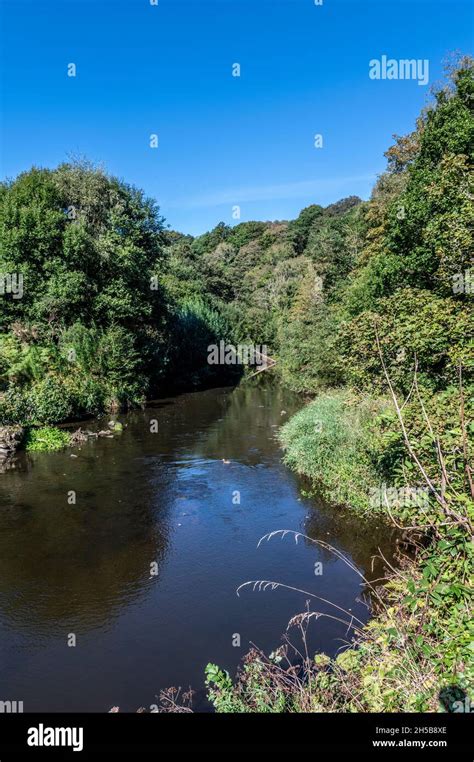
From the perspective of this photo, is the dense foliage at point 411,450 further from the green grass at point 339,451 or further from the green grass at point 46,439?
the green grass at point 46,439

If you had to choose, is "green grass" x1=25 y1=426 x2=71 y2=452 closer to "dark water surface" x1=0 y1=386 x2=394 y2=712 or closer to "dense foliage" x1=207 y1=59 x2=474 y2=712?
"dark water surface" x1=0 y1=386 x2=394 y2=712

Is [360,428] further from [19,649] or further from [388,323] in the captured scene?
[19,649]

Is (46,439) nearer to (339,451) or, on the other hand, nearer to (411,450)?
(339,451)

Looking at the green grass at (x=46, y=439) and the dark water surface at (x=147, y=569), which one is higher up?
the green grass at (x=46, y=439)

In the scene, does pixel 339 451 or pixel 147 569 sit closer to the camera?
pixel 147 569

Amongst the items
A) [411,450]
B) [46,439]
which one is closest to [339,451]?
[411,450]

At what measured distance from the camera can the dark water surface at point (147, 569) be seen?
29.4ft

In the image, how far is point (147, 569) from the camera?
41.1ft

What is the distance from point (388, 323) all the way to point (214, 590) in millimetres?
7026

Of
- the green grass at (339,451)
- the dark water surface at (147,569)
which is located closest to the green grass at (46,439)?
the dark water surface at (147,569)

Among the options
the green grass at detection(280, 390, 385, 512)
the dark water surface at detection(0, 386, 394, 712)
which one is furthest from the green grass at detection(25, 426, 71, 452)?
the green grass at detection(280, 390, 385, 512)

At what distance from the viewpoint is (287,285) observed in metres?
62.7

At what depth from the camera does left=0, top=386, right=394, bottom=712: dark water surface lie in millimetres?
8961

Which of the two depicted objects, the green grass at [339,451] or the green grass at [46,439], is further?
the green grass at [46,439]
